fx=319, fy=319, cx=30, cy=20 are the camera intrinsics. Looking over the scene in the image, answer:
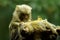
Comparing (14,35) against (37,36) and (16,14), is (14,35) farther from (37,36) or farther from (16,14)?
(16,14)

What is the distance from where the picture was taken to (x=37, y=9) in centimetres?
417

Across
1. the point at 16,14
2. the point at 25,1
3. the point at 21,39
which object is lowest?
the point at 21,39

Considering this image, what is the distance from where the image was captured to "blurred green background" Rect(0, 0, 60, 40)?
164 inches

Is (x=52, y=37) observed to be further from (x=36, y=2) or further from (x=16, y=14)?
(x=36, y=2)

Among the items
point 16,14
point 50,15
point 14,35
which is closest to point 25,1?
point 50,15

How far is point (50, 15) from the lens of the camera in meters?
4.71

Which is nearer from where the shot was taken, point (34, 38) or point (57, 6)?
point (34, 38)

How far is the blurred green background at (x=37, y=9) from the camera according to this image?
164 inches

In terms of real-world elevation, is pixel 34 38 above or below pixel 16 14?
below

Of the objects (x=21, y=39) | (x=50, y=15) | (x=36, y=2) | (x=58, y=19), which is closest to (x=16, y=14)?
(x=21, y=39)

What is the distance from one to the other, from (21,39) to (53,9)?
2.63 meters

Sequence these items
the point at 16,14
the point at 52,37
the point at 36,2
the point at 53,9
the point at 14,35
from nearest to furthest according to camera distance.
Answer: the point at 52,37 → the point at 14,35 → the point at 16,14 → the point at 36,2 → the point at 53,9

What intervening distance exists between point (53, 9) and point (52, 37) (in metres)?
2.64

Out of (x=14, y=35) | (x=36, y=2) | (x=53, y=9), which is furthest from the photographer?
(x=53, y=9)
